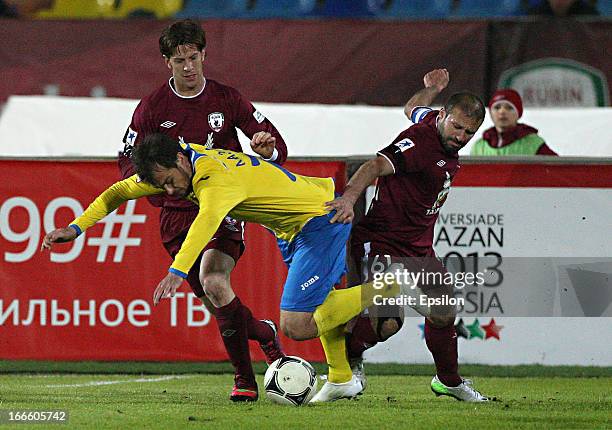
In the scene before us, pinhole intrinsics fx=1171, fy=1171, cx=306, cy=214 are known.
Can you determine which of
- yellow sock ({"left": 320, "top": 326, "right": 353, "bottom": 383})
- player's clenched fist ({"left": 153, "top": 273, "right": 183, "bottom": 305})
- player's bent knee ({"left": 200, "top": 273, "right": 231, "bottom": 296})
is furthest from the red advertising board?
player's clenched fist ({"left": 153, "top": 273, "right": 183, "bottom": 305})

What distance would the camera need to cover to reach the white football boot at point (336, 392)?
636 centimetres

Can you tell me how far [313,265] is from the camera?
618 cm

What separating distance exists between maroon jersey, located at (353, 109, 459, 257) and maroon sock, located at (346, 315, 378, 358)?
432 mm

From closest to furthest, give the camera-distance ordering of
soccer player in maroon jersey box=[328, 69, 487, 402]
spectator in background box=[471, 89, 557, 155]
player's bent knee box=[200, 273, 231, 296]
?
soccer player in maroon jersey box=[328, 69, 487, 402] < player's bent knee box=[200, 273, 231, 296] < spectator in background box=[471, 89, 557, 155]

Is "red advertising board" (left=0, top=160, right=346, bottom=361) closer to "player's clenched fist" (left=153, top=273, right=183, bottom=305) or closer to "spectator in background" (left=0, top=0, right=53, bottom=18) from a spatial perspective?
"player's clenched fist" (left=153, top=273, right=183, bottom=305)

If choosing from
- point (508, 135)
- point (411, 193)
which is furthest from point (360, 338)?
point (508, 135)

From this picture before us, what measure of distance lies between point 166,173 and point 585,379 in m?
3.68

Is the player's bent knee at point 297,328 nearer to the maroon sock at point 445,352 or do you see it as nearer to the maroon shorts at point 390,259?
the maroon shorts at point 390,259

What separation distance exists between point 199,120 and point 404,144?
1.19 m

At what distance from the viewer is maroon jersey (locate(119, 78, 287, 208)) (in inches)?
263

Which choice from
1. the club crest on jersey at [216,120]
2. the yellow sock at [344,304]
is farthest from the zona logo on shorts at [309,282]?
the club crest on jersey at [216,120]

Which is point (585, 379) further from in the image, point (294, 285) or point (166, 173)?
point (166, 173)

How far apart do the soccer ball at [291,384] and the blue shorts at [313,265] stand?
0.31 metres

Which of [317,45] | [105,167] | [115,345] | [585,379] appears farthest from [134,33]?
[585,379]
